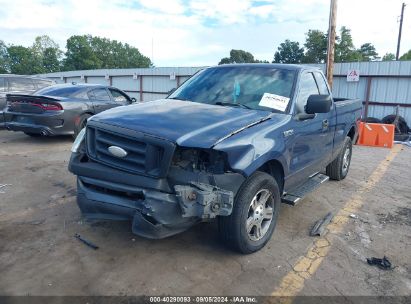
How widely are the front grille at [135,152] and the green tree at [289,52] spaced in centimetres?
5914

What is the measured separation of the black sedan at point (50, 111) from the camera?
334 inches

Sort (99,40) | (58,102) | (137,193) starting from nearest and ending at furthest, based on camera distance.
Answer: (137,193) → (58,102) → (99,40)

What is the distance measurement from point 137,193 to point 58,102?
631cm

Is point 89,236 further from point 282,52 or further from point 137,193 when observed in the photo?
point 282,52

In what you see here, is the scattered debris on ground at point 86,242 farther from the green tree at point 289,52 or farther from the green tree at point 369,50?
the green tree at point 369,50

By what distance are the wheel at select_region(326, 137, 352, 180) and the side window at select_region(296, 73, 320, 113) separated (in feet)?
5.80

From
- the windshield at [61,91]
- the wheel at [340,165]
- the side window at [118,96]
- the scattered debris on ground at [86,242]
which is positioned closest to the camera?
the scattered debris on ground at [86,242]

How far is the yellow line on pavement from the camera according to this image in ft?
10.3

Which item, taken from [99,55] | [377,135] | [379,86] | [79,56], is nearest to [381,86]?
[379,86]

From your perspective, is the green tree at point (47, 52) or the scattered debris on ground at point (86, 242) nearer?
the scattered debris on ground at point (86, 242)

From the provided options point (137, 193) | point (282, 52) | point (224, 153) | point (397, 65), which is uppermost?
point (282, 52)

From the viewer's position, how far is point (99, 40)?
3755 inches

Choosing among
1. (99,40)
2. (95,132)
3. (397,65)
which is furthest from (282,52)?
(95,132)

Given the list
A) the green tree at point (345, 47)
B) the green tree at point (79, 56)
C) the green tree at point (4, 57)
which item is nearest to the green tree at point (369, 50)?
the green tree at point (345, 47)
